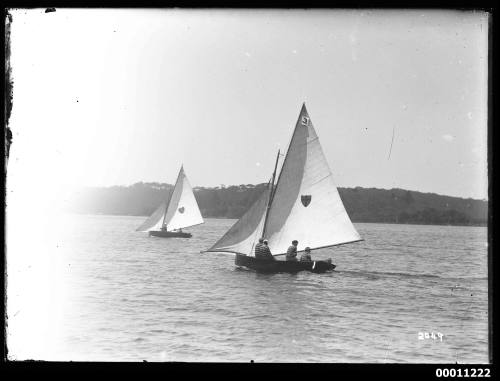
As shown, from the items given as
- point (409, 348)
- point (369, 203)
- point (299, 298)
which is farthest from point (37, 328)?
point (369, 203)

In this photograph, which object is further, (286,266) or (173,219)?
(173,219)

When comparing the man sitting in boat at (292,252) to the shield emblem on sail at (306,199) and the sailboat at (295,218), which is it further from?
the shield emblem on sail at (306,199)

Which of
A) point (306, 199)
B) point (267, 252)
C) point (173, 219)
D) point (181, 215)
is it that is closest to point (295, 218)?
point (306, 199)

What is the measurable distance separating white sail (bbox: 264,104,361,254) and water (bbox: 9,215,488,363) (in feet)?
5.79

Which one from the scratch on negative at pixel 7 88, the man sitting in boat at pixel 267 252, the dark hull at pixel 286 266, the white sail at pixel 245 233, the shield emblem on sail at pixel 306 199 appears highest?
the scratch on negative at pixel 7 88

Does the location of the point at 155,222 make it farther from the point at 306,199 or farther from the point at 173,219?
the point at 306,199

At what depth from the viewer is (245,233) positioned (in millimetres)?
24219

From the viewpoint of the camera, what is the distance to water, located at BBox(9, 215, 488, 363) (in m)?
12.5

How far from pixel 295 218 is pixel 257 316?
7644 mm

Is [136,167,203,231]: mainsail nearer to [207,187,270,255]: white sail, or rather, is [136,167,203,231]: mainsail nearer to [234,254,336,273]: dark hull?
[207,187,270,255]: white sail

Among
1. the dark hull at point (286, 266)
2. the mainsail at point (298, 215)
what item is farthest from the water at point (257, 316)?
the mainsail at point (298, 215)

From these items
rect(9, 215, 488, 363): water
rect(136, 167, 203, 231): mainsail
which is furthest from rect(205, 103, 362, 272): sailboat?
rect(136, 167, 203, 231): mainsail

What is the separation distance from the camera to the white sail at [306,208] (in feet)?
75.9
